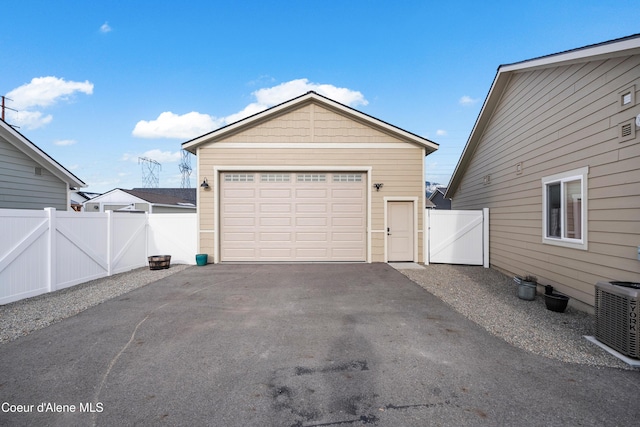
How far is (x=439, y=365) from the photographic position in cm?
303

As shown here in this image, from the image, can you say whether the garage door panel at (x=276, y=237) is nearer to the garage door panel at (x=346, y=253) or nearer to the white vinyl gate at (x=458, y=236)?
the garage door panel at (x=346, y=253)

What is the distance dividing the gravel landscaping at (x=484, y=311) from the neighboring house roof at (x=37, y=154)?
528 cm

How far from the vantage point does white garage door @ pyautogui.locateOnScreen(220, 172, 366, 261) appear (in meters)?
9.28

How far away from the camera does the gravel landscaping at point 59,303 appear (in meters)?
4.17

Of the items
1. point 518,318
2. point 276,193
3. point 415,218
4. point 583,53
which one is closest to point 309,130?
point 276,193

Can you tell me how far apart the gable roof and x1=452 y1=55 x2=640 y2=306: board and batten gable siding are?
246cm

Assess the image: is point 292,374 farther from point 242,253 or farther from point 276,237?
point 242,253

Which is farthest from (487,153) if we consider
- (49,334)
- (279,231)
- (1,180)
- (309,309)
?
(1,180)

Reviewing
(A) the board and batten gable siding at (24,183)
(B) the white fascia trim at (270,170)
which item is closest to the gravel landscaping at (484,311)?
(B) the white fascia trim at (270,170)

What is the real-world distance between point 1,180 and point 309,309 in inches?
399

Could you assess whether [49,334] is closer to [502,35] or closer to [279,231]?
[279,231]

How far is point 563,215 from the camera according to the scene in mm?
5516

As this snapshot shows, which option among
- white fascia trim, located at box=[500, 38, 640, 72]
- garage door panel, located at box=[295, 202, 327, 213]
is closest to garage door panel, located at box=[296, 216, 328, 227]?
garage door panel, located at box=[295, 202, 327, 213]

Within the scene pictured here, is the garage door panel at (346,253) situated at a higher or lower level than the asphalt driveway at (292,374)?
higher
